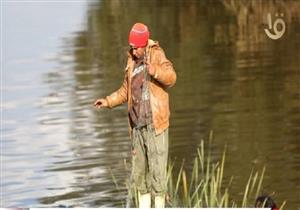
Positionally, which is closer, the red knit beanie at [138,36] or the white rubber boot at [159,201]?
the red knit beanie at [138,36]

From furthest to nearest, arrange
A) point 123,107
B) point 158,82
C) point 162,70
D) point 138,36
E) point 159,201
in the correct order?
1. point 123,107
2. point 159,201
3. point 158,82
4. point 162,70
5. point 138,36

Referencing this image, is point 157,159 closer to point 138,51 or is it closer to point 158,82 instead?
point 158,82

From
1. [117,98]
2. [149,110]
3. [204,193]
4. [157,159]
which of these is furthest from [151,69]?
[204,193]

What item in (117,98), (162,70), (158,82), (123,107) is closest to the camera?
(162,70)

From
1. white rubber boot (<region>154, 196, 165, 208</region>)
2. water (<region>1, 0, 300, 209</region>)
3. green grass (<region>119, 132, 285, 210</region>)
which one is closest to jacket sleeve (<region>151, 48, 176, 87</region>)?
white rubber boot (<region>154, 196, 165, 208</region>)

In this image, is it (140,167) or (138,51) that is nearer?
(138,51)

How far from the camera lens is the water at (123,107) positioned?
47.3ft

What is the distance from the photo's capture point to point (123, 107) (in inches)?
794

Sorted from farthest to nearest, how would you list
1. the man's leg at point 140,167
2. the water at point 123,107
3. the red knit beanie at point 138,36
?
the water at point 123,107, the man's leg at point 140,167, the red knit beanie at point 138,36

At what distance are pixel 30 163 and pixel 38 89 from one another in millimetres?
8020

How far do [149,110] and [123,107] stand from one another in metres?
11.0

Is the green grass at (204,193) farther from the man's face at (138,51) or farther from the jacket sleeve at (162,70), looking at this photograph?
the man's face at (138,51)

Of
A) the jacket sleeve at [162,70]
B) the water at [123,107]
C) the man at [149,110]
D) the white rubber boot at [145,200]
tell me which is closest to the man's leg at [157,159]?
the man at [149,110]

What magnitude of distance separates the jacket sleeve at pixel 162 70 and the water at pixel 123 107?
3905 millimetres
